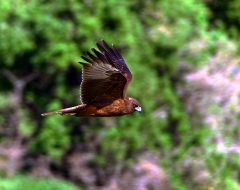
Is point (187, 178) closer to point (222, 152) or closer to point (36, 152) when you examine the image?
point (222, 152)

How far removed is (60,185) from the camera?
1188 cm

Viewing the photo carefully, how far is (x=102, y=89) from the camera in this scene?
6.65 meters

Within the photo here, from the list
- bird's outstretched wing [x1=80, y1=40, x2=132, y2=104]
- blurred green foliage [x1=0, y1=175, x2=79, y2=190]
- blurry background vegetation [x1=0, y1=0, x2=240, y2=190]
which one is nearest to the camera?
bird's outstretched wing [x1=80, y1=40, x2=132, y2=104]

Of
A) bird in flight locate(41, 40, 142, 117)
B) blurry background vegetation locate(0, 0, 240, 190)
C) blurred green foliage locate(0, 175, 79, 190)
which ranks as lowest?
bird in flight locate(41, 40, 142, 117)

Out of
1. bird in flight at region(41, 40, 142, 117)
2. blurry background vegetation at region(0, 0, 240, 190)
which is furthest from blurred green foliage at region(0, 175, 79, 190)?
bird in flight at region(41, 40, 142, 117)

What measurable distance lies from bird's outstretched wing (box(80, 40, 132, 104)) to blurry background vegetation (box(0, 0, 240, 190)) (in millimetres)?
4882

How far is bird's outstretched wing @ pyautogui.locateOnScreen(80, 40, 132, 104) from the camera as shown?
255 inches

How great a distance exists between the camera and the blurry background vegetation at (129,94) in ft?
38.5

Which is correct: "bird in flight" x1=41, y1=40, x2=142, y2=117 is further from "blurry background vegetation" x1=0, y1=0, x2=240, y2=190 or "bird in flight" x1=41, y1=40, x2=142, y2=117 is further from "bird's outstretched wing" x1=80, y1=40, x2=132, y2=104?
"blurry background vegetation" x1=0, y1=0, x2=240, y2=190

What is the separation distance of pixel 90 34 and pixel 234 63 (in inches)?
100

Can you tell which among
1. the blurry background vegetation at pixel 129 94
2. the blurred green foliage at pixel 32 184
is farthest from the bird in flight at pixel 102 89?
the blurred green foliage at pixel 32 184

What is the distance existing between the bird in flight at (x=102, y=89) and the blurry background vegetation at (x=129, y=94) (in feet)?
15.8

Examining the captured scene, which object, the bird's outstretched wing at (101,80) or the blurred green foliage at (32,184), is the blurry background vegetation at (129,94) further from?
the bird's outstretched wing at (101,80)

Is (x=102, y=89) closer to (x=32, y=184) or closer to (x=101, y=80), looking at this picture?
(x=101, y=80)
